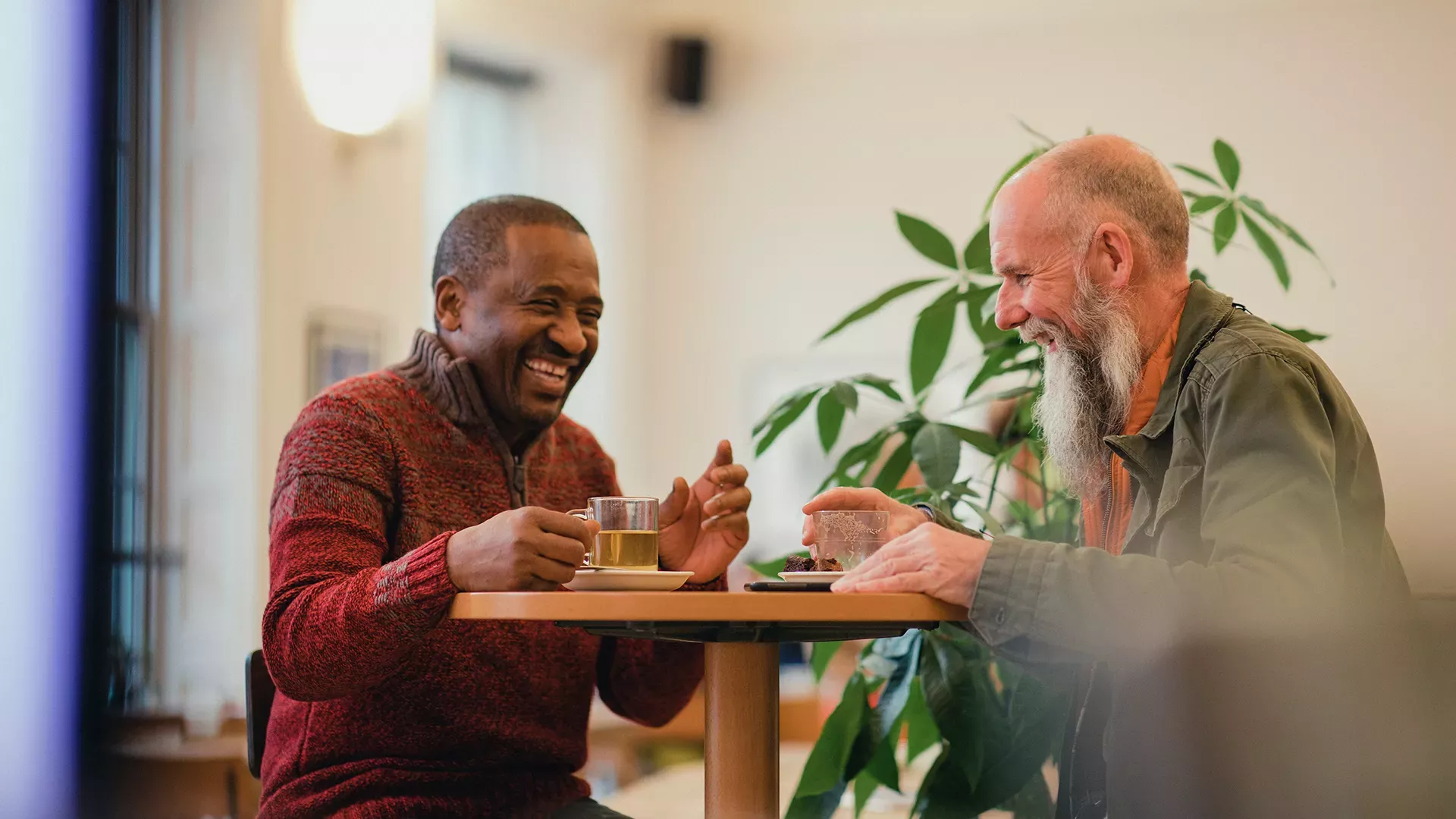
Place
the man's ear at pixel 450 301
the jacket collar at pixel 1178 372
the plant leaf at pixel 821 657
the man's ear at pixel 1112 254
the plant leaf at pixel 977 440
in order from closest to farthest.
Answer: the jacket collar at pixel 1178 372
the man's ear at pixel 1112 254
the man's ear at pixel 450 301
the plant leaf at pixel 977 440
the plant leaf at pixel 821 657

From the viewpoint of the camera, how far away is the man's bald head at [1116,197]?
1800mm

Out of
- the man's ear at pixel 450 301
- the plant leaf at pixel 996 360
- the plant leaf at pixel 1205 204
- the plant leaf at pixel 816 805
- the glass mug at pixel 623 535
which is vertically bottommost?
the plant leaf at pixel 816 805

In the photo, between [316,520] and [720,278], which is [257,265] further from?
[720,278]

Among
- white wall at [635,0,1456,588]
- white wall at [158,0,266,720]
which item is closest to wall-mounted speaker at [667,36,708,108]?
white wall at [635,0,1456,588]

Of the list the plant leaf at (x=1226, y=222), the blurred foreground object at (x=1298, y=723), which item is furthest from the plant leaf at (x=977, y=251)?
the blurred foreground object at (x=1298, y=723)

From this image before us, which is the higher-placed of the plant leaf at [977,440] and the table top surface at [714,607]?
the plant leaf at [977,440]

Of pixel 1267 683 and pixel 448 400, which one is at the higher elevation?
pixel 448 400

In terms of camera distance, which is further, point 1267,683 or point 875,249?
point 875,249

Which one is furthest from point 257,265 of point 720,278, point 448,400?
point 720,278

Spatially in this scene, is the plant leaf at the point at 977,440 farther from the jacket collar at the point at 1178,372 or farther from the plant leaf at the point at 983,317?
the jacket collar at the point at 1178,372

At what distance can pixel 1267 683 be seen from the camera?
1457 millimetres

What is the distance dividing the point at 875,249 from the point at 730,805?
6.25 m

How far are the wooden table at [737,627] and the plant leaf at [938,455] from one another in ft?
1.85

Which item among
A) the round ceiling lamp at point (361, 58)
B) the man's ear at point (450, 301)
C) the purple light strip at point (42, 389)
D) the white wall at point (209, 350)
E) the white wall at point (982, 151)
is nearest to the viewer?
the man's ear at point (450, 301)
